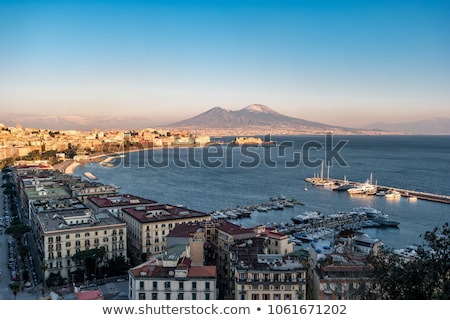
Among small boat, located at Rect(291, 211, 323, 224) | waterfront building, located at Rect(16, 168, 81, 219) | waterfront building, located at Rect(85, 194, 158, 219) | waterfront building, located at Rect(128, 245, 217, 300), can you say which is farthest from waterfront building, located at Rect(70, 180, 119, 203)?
waterfront building, located at Rect(128, 245, 217, 300)

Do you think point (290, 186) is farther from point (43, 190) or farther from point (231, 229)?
point (231, 229)

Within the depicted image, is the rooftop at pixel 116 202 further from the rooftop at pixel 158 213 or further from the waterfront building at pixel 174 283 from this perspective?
the waterfront building at pixel 174 283

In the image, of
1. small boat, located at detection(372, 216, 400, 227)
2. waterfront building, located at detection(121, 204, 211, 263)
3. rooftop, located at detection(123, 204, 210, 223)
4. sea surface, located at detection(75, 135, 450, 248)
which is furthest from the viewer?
sea surface, located at detection(75, 135, 450, 248)

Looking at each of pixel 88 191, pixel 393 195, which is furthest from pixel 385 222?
pixel 88 191

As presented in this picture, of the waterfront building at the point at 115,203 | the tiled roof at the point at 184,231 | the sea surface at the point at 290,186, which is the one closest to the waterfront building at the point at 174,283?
the tiled roof at the point at 184,231

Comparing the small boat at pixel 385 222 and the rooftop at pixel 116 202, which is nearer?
the rooftop at pixel 116 202

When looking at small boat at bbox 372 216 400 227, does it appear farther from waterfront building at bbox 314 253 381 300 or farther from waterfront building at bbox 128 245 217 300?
waterfront building at bbox 128 245 217 300

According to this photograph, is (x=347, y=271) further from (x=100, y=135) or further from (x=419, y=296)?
(x=100, y=135)
